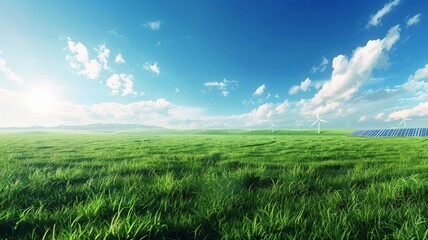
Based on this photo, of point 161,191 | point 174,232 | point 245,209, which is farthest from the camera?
point 161,191

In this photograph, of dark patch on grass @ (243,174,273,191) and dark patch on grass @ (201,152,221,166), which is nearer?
dark patch on grass @ (243,174,273,191)

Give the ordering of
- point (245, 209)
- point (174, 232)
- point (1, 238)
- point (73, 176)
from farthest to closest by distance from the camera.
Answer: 1. point (73, 176)
2. point (245, 209)
3. point (174, 232)
4. point (1, 238)

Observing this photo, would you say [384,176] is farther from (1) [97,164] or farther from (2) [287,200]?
(1) [97,164]

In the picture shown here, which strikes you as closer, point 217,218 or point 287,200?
point 217,218

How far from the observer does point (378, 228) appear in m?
2.49

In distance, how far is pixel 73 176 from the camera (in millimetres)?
4984

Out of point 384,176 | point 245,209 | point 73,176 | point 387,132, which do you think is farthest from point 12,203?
point 387,132

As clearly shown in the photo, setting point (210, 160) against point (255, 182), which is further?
point (210, 160)

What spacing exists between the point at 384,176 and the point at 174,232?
5.53 metres

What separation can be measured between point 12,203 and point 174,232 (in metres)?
2.68

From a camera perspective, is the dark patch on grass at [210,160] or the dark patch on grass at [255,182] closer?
the dark patch on grass at [255,182]

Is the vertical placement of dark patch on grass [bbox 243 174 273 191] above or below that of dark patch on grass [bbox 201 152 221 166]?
above

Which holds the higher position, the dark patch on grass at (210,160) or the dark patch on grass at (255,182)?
the dark patch on grass at (255,182)

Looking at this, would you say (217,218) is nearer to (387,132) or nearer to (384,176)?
(384,176)
